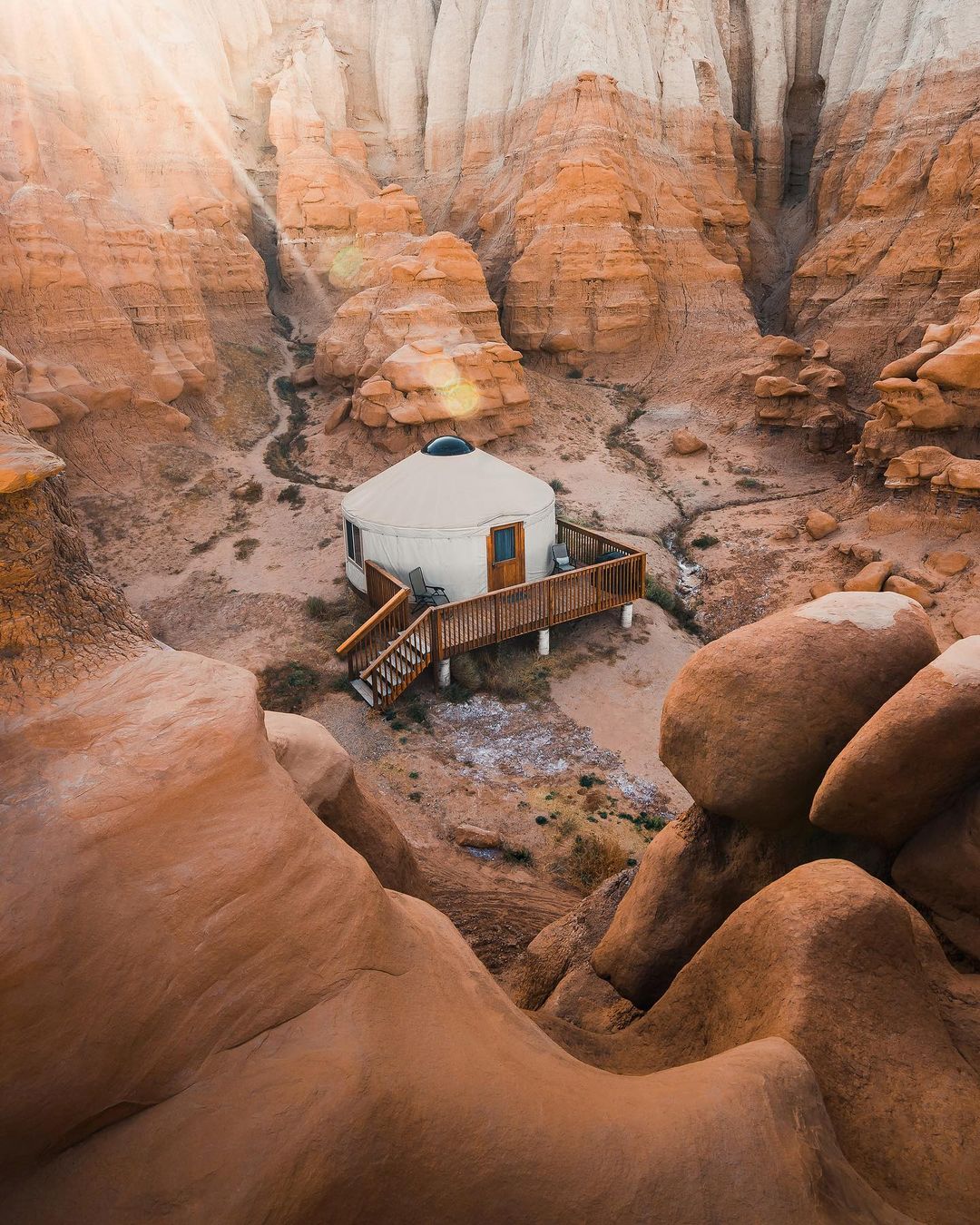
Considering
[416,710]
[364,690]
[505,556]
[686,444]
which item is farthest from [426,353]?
[416,710]

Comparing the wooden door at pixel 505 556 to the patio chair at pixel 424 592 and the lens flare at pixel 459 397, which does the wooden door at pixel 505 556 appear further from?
the lens flare at pixel 459 397

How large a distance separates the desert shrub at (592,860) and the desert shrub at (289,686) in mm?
5843

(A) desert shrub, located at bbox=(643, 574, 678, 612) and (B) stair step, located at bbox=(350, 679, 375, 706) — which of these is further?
(A) desert shrub, located at bbox=(643, 574, 678, 612)

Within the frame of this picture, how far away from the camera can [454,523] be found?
51.7 feet

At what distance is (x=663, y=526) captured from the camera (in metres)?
22.1

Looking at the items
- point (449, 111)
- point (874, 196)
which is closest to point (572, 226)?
point (874, 196)

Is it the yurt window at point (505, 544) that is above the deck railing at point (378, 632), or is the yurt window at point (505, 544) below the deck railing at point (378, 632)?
above

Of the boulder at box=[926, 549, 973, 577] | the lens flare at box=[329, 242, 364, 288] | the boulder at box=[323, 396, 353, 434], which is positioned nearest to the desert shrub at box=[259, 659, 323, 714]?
the boulder at box=[323, 396, 353, 434]

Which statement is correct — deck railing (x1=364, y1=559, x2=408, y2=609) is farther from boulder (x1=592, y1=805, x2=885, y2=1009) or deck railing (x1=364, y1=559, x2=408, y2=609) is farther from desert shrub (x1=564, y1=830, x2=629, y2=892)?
boulder (x1=592, y1=805, x2=885, y2=1009)

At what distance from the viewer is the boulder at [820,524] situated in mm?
19250

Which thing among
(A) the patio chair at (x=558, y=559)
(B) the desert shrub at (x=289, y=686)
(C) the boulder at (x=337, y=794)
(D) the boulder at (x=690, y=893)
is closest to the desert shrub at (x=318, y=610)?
(B) the desert shrub at (x=289, y=686)

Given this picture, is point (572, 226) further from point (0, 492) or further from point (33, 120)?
point (0, 492)

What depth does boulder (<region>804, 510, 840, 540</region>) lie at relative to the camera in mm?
19250

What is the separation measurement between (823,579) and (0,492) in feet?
57.2
